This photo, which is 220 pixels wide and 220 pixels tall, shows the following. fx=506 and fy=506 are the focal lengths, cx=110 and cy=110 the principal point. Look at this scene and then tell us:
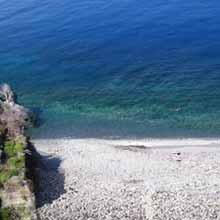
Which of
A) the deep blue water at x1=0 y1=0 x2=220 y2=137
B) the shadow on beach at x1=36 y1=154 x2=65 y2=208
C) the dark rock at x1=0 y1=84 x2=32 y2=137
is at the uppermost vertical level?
the deep blue water at x1=0 y1=0 x2=220 y2=137

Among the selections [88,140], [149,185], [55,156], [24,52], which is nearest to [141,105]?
[88,140]

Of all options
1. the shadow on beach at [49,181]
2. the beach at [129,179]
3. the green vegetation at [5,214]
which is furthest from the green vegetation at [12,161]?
the green vegetation at [5,214]

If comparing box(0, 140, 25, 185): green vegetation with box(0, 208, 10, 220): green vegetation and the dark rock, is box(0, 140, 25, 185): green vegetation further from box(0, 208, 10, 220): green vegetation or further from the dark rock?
the dark rock

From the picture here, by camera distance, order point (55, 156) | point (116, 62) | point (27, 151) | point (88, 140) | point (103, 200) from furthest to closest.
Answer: point (116, 62) < point (88, 140) < point (55, 156) < point (27, 151) < point (103, 200)

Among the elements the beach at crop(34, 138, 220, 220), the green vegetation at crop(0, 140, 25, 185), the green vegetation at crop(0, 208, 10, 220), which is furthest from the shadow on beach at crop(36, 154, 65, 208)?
the green vegetation at crop(0, 208, 10, 220)

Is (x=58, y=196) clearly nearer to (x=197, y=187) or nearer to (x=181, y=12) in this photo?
(x=197, y=187)

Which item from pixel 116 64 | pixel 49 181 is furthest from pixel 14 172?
pixel 116 64
